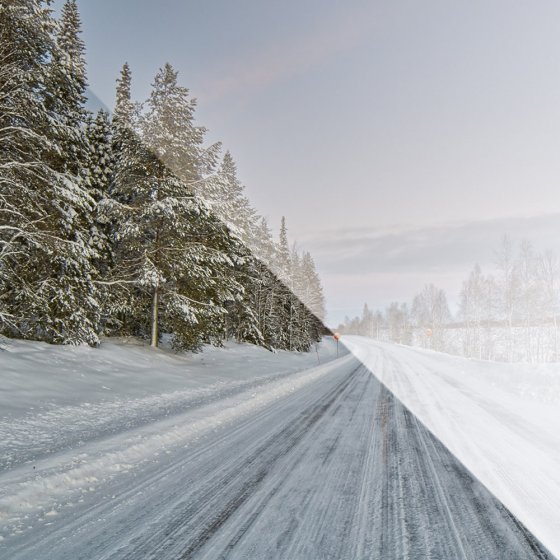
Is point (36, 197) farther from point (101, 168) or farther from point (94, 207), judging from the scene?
point (101, 168)

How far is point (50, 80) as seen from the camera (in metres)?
10.1

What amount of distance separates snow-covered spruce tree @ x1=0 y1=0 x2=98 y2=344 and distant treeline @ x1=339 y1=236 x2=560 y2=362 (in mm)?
38264

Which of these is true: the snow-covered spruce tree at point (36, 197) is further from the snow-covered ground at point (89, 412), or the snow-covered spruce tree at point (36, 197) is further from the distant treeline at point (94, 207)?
the snow-covered ground at point (89, 412)

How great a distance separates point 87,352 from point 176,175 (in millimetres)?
7771

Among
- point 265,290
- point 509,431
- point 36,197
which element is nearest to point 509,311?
point 265,290

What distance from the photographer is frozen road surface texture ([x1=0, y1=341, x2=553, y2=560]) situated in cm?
245

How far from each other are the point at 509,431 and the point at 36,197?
12.9 meters

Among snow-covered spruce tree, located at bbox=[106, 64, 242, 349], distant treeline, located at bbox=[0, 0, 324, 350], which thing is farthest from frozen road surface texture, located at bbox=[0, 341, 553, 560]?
snow-covered spruce tree, located at bbox=[106, 64, 242, 349]

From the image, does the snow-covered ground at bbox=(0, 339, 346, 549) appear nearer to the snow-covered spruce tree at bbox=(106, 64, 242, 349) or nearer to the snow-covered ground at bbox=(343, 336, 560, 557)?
the snow-covered spruce tree at bbox=(106, 64, 242, 349)

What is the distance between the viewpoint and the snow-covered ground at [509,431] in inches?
125

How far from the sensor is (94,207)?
47.4 ft

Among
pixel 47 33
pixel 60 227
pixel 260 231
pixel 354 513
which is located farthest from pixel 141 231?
pixel 260 231

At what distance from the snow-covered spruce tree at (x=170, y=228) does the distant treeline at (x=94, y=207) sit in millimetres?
52

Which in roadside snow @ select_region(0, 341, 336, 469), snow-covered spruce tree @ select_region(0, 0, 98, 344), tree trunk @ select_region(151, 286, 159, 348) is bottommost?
roadside snow @ select_region(0, 341, 336, 469)
